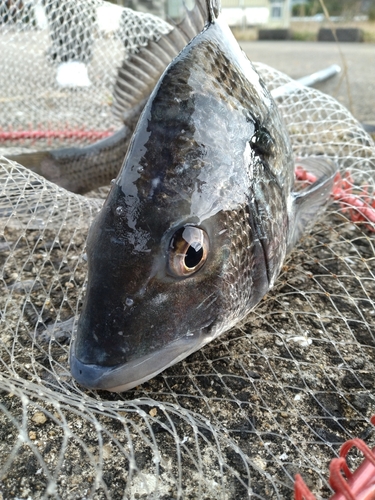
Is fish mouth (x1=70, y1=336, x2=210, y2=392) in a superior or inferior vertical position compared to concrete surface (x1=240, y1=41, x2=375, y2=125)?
superior

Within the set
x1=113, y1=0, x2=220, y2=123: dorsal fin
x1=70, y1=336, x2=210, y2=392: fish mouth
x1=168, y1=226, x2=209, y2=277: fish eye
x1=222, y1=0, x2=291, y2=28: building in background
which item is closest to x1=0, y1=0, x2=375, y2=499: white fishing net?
x1=70, y1=336, x2=210, y2=392: fish mouth

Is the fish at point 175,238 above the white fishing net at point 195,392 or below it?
above

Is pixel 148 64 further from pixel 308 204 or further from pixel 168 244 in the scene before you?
pixel 168 244

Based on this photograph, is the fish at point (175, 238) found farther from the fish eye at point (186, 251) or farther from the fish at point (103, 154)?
the fish at point (103, 154)

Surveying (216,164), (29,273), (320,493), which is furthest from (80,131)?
(320,493)

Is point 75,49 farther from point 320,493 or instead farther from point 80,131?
point 320,493

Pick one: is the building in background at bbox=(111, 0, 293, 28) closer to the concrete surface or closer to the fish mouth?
the concrete surface

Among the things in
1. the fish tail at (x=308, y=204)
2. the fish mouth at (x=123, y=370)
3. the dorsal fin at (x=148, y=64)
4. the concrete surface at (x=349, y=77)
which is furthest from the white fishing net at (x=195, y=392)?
the concrete surface at (x=349, y=77)
